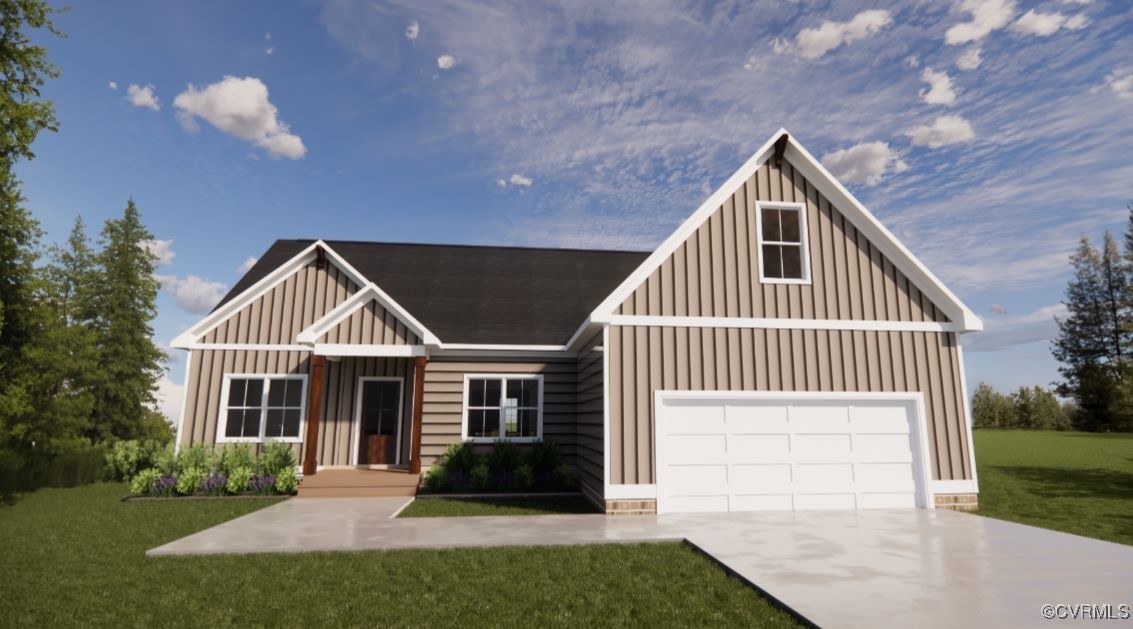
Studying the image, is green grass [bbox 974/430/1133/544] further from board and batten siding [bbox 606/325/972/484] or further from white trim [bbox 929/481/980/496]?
board and batten siding [bbox 606/325/972/484]

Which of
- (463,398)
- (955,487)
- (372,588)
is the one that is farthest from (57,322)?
(955,487)

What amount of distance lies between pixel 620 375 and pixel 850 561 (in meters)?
4.93

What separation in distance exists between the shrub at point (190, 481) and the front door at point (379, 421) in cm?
347

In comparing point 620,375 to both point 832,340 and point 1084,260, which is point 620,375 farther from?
point 1084,260

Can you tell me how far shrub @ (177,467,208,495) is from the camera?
12773mm

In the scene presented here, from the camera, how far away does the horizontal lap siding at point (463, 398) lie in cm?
1434

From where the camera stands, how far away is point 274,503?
1227 centimetres

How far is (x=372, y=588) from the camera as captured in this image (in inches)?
239

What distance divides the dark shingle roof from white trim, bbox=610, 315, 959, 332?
4.39m

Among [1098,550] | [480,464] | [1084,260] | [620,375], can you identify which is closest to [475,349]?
[480,464]

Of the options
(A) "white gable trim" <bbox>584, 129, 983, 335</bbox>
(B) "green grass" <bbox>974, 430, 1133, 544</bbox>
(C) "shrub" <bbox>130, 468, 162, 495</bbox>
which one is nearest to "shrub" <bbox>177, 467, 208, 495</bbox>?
(C) "shrub" <bbox>130, 468, 162, 495</bbox>

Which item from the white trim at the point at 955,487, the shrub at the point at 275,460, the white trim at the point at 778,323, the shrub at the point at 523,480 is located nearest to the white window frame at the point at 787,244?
the white trim at the point at 778,323

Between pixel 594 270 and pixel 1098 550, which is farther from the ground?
pixel 594 270

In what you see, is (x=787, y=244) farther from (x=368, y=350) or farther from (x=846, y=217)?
(x=368, y=350)
